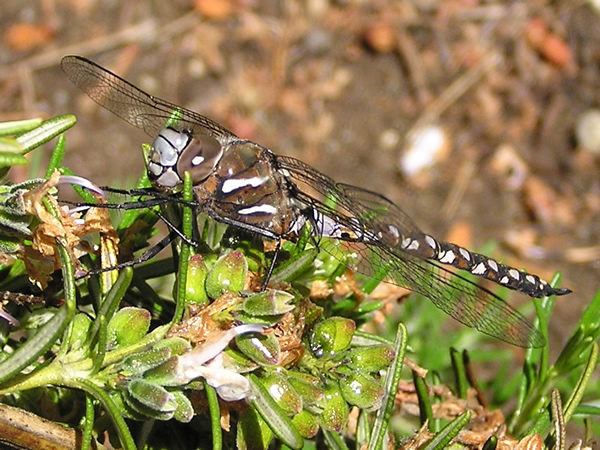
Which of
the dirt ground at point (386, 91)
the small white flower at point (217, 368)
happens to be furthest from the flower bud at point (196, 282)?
the dirt ground at point (386, 91)

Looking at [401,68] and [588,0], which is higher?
[588,0]

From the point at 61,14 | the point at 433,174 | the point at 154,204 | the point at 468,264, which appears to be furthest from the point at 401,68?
the point at 154,204

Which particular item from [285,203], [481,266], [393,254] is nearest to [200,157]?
[285,203]

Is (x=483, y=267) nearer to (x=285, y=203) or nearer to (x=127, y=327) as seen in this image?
(x=285, y=203)

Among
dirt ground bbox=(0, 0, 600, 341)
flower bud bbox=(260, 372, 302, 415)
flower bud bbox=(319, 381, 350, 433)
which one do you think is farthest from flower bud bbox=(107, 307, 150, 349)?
dirt ground bbox=(0, 0, 600, 341)

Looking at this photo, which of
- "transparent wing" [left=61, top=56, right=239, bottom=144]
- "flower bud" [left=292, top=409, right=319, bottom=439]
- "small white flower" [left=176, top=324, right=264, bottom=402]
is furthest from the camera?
"transparent wing" [left=61, top=56, right=239, bottom=144]

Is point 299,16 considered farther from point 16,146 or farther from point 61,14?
point 16,146

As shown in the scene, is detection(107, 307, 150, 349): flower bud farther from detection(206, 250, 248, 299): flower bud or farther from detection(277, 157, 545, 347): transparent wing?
detection(277, 157, 545, 347): transparent wing
